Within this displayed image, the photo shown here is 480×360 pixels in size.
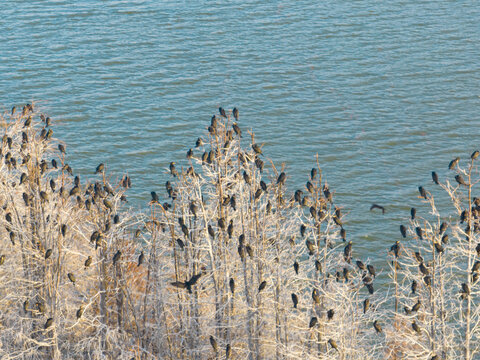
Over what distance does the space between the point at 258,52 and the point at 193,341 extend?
2698 centimetres

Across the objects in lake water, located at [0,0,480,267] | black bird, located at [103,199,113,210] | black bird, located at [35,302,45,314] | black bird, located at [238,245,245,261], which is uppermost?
lake water, located at [0,0,480,267]

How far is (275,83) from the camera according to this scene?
43.2 m

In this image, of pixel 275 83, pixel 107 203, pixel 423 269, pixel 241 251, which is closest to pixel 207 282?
pixel 241 251

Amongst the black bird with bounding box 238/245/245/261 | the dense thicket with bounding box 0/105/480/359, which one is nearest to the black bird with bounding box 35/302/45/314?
the dense thicket with bounding box 0/105/480/359

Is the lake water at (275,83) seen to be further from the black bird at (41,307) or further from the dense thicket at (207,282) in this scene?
the black bird at (41,307)

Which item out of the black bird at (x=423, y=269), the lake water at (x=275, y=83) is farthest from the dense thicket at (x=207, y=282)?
the lake water at (x=275, y=83)

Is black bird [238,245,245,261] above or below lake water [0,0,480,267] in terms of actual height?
below

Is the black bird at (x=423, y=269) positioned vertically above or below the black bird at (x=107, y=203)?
below

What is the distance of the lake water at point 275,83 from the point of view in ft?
120

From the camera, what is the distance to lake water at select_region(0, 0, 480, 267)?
120 feet

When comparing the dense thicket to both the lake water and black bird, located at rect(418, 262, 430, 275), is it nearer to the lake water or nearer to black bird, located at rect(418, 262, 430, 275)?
black bird, located at rect(418, 262, 430, 275)

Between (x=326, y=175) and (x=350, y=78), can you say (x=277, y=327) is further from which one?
(x=350, y=78)

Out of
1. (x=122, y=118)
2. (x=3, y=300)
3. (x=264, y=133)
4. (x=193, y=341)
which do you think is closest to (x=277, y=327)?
(x=193, y=341)

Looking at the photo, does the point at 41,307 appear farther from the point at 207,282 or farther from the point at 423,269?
the point at 423,269
